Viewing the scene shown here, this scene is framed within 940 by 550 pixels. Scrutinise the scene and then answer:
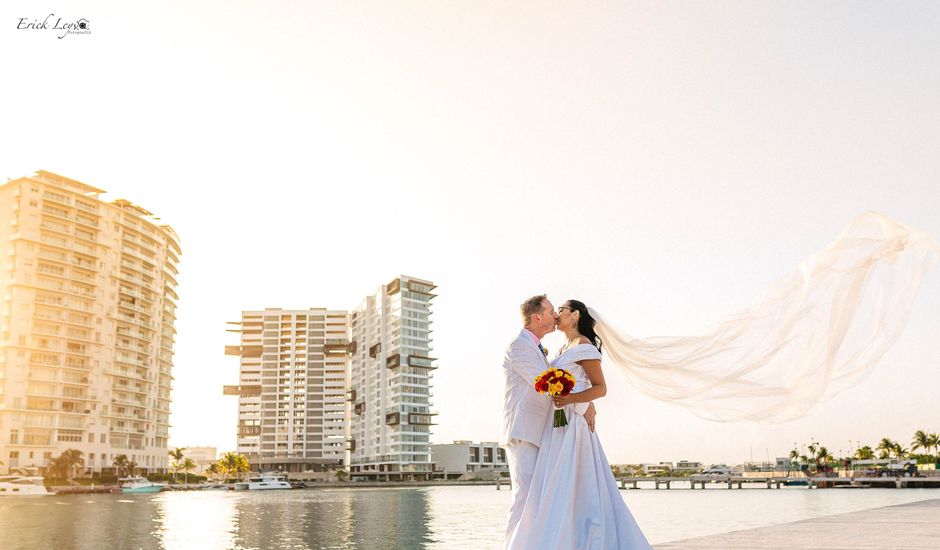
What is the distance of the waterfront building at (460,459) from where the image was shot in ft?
601

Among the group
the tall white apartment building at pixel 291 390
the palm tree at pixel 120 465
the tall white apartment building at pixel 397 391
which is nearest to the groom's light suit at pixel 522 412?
the palm tree at pixel 120 465

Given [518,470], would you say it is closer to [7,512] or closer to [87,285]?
[7,512]

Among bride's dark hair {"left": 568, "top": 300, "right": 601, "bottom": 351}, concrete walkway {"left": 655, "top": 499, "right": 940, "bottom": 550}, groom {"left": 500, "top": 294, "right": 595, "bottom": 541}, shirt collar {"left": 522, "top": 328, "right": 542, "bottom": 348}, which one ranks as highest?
bride's dark hair {"left": 568, "top": 300, "right": 601, "bottom": 351}

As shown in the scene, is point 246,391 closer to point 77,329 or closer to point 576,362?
point 77,329

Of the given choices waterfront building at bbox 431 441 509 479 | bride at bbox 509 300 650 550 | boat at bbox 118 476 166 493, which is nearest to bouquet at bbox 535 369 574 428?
bride at bbox 509 300 650 550

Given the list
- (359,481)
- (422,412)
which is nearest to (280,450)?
(359,481)

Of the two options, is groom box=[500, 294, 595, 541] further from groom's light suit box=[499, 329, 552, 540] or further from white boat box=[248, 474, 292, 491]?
white boat box=[248, 474, 292, 491]

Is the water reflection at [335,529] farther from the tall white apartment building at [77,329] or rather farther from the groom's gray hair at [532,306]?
the tall white apartment building at [77,329]

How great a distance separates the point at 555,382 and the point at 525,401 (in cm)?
54

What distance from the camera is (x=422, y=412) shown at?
538 feet

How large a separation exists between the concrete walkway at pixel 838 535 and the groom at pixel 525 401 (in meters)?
3.15

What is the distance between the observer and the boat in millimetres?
107312

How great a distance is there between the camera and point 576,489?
238 inches

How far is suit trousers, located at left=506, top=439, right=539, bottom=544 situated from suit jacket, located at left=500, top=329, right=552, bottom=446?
0.07 meters
